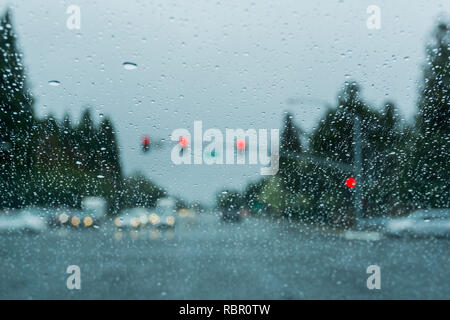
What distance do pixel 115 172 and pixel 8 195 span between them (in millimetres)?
660

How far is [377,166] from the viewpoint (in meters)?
2.40

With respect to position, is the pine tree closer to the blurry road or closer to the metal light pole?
the blurry road

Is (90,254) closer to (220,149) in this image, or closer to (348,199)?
(220,149)

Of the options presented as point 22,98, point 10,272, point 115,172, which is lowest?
point 10,272

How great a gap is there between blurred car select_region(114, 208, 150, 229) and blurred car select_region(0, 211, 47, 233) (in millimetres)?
458

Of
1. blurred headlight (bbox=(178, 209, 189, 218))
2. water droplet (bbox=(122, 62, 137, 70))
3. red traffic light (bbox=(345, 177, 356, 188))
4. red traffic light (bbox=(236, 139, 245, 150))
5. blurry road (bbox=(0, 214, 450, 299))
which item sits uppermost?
water droplet (bbox=(122, 62, 137, 70))

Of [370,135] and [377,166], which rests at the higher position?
[370,135]

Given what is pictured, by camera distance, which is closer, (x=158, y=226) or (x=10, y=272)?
(x=10, y=272)

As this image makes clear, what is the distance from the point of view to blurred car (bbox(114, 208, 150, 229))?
7.76 feet

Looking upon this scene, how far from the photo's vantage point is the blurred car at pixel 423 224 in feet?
7.64

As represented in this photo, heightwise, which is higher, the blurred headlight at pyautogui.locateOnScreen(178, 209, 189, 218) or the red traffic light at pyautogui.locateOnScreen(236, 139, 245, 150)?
the red traffic light at pyautogui.locateOnScreen(236, 139, 245, 150)

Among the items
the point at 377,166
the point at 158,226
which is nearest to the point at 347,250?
the point at 377,166

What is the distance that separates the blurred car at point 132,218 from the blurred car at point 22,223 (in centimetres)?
46

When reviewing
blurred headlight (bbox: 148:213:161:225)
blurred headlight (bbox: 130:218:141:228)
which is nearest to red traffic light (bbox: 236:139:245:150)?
blurred headlight (bbox: 148:213:161:225)
